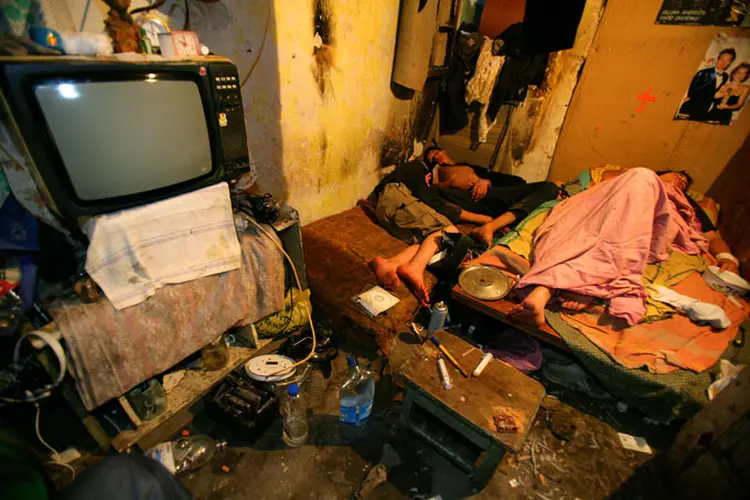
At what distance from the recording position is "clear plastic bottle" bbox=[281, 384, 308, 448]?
5.01 ft

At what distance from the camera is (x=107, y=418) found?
145cm

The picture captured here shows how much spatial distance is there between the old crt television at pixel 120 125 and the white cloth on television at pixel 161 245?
0.17 feet

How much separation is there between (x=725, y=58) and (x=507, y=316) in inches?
115

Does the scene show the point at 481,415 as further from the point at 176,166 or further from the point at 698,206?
the point at 698,206

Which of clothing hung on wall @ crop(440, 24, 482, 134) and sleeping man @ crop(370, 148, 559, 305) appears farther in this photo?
clothing hung on wall @ crop(440, 24, 482, 134)

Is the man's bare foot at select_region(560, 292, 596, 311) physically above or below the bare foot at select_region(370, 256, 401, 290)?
above

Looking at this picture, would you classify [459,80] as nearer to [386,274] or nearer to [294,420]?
[386,274]

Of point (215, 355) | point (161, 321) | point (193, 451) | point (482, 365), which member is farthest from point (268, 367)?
point (482, 365)

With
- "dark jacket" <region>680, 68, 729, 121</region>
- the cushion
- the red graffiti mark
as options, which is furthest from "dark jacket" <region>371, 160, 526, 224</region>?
"dark jacket" <region>680, 68, 729, 121</region>

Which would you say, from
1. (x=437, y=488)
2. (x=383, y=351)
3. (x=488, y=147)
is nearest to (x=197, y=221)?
(x=383, y=351)

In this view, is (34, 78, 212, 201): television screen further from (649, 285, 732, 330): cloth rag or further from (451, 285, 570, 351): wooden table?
(649, 285, 732, 330): cloth rag

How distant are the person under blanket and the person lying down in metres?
0.19

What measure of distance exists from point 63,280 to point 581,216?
2714 millimetres

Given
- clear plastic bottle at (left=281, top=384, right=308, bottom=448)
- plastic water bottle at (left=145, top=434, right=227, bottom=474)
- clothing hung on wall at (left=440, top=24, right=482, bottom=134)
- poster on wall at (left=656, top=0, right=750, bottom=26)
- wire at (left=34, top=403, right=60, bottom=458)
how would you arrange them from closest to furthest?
1. wire at (left=34, top=403, right=60, bottom=458)
2. plastic water bottle at (left=145, top=434, right=227, bottom=474)
3. clear plastic bottle at (left=281, top=384, right=308, bottom=448)
4. poster on wall at (left=656, top=0, right=750, bottom=26)
5. clothing hung on wall at (left=440, top=24, right=482, bottom=134)
